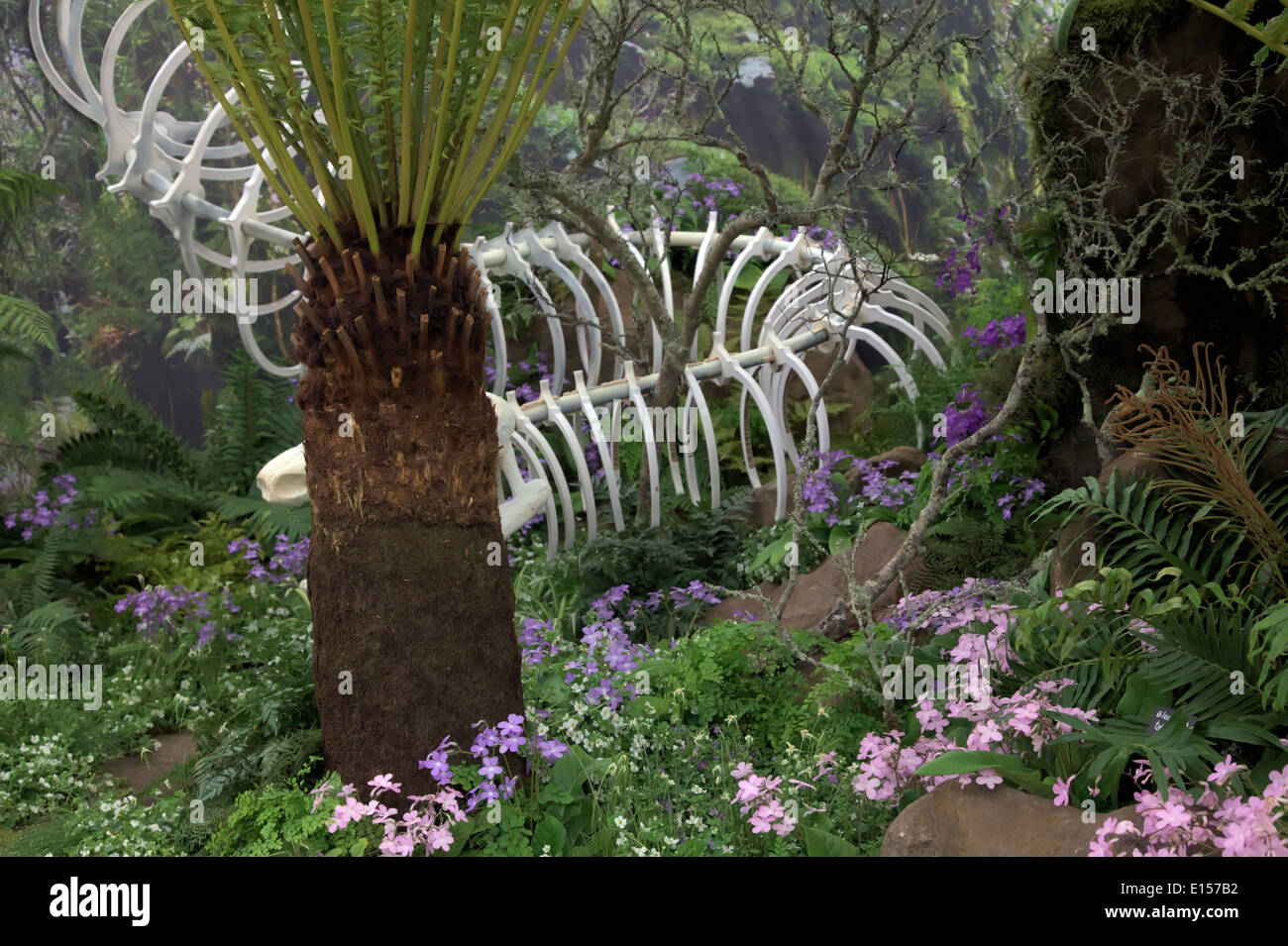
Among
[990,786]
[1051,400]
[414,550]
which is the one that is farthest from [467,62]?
[1051,400]

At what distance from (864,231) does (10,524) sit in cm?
466

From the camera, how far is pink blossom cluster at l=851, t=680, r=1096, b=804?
2779 mm

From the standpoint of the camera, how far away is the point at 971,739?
9.43ft

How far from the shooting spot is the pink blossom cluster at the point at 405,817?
9.10ft

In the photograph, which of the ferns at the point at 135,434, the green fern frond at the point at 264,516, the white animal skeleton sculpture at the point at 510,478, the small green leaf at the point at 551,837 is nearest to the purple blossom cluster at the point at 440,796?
the small green leaf at the point at 551,837

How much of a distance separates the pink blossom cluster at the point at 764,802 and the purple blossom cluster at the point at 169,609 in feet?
8.72

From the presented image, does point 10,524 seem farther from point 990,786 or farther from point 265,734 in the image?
point 990,786

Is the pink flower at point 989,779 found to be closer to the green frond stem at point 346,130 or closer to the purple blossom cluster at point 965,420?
the green frond stem at point 346,130

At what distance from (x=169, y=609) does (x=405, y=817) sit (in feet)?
8.37

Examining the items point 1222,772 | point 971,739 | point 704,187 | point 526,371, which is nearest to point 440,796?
point 971,739

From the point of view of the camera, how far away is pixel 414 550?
3.04 meters

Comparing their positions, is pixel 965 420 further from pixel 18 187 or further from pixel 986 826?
pixel 18 187

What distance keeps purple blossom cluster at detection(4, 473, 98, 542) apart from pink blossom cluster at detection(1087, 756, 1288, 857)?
199 inches

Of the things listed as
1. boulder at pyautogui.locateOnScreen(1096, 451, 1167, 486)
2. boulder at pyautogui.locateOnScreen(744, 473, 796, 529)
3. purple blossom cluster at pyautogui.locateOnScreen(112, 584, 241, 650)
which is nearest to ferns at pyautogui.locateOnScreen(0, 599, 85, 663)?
purple blossom cluster at pyautogui.locateOnScreen(112, 584, 241, 650)
